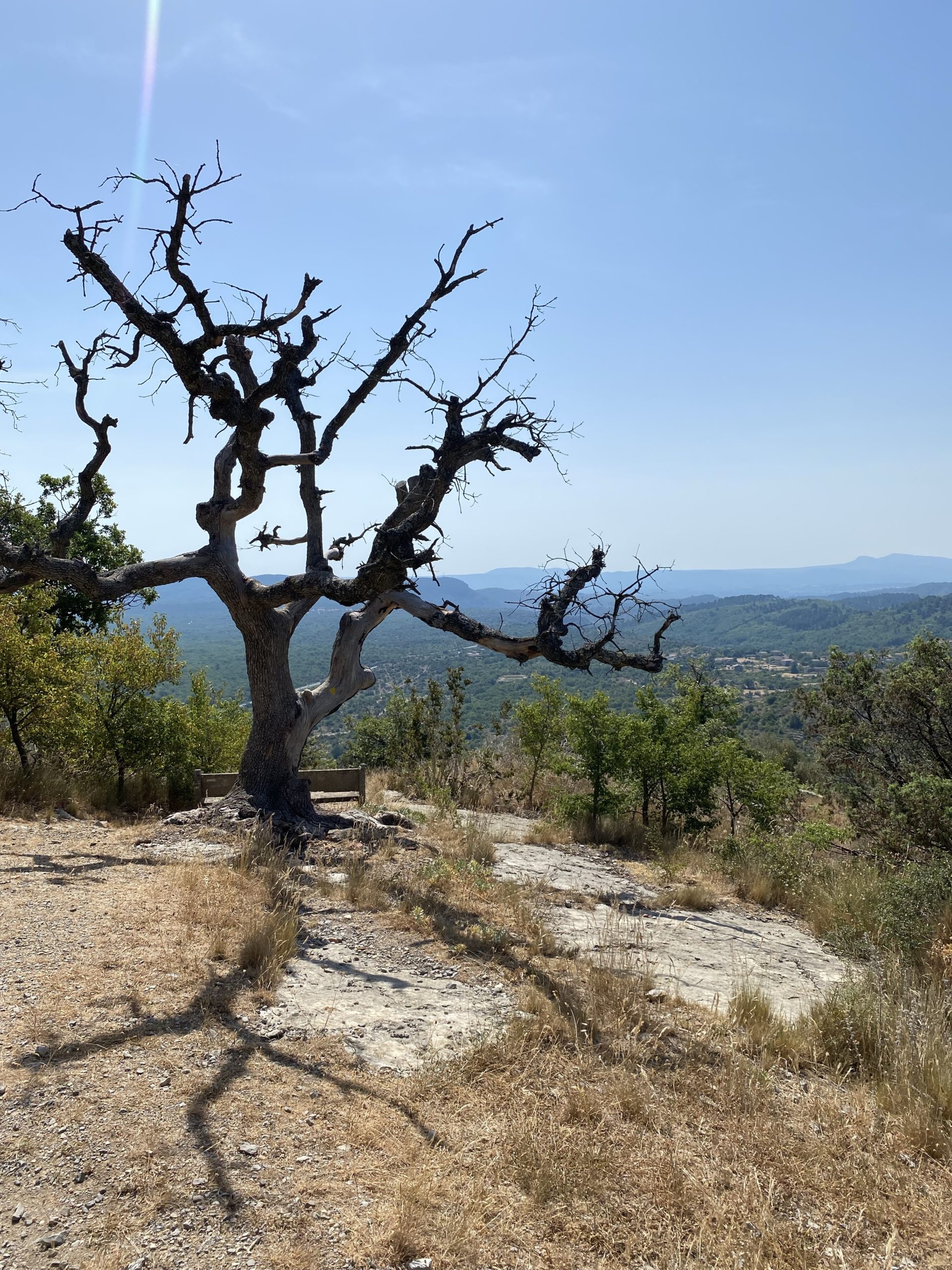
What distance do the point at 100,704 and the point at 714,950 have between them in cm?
945

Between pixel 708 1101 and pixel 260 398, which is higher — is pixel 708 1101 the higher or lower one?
the lower one

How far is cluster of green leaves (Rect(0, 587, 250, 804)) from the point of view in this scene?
34.4ft

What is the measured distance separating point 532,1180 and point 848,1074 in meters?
2.20

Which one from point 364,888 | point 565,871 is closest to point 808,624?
point 565,871

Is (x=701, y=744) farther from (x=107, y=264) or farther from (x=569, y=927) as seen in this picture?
(x=107, y=264)

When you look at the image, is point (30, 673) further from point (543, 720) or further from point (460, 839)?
point (543, 720)

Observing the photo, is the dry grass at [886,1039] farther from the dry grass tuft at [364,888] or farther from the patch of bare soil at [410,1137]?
the dry grass tuft at [364,888]

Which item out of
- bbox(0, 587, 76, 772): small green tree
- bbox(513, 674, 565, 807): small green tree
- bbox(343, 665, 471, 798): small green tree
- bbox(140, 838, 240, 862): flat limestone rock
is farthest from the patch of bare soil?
bbox(343, 665, 471, 798): small green tree

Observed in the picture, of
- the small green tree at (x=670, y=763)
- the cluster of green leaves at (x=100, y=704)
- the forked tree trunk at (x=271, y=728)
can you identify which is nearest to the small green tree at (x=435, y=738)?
the small green tree at (x=670, y=763)

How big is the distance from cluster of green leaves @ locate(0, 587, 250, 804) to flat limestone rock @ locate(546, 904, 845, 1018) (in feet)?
23.4

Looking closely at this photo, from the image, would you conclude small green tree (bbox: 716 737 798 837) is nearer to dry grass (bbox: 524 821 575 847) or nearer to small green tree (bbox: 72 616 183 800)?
dry grass (bbox: 524 821 575 847)

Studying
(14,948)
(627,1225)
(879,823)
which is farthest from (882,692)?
(14,948)

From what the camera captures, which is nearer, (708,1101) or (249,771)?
(708,1101)

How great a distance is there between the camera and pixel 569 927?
726 centimetres
